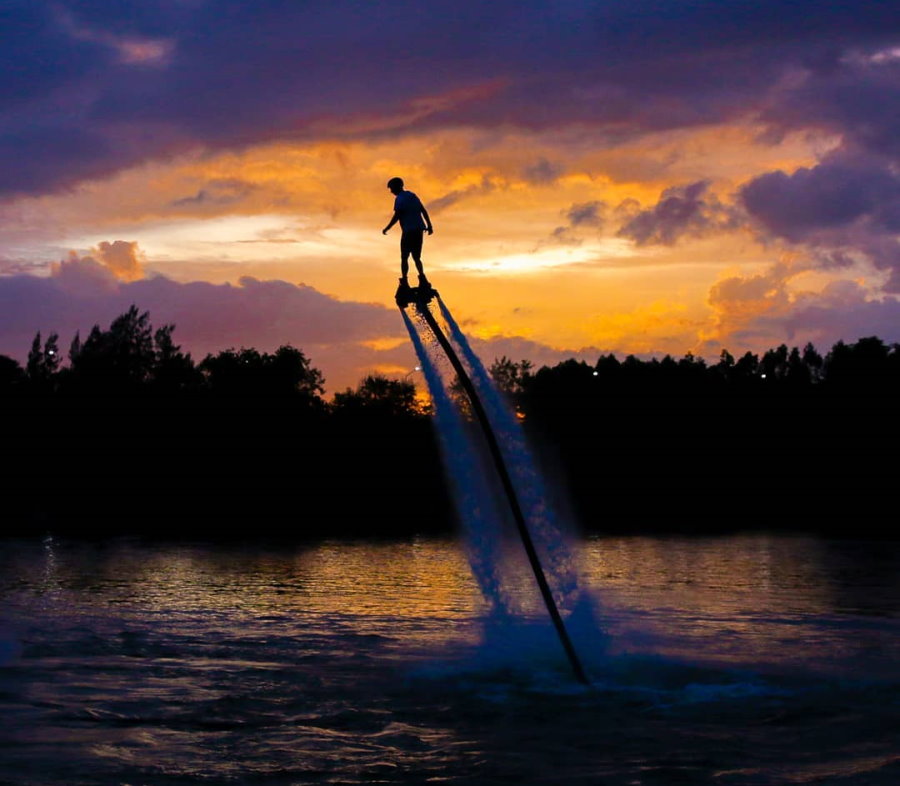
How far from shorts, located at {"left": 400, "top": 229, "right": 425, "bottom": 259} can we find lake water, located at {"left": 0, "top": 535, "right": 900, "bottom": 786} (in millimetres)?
8349

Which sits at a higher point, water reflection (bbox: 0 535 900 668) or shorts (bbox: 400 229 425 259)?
shorts (bbox: 400 229 425 259)

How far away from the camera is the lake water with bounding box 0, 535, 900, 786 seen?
1898 centimetres

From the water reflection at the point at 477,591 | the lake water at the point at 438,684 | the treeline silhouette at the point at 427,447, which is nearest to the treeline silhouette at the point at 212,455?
the treeline silhouette at the point at 427,447

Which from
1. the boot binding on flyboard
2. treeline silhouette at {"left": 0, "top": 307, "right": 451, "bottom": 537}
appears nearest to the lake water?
the boot binding on flyboard

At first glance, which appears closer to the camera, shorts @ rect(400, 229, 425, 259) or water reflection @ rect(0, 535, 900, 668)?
shorts @ rect(400, 229, 425, 259)

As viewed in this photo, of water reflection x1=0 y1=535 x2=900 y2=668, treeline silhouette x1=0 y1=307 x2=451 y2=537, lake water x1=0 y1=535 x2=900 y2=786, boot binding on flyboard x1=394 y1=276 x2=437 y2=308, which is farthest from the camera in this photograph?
treeline silhouette x1=0 y1=307 x2=451 y2=537

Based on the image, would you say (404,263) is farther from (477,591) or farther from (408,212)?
(477,591)

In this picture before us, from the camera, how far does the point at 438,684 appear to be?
2480 cm

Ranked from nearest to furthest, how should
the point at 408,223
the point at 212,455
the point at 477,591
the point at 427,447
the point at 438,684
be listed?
the point at 408,223 < the point at 438,684 < the point at 477,591 < the point at 427,447 < the point at 212,455

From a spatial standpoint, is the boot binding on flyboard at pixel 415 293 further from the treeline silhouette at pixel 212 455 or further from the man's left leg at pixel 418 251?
the treeline silhouette at pixel 212 455

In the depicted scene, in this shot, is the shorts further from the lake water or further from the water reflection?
the water reflection

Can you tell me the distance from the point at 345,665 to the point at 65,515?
76.3 m

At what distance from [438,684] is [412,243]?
9.05 metres

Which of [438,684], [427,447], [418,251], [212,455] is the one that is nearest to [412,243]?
[418,251]
